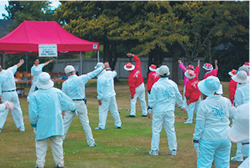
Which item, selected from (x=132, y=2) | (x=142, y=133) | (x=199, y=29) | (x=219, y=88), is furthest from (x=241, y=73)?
(x=132, y=2)

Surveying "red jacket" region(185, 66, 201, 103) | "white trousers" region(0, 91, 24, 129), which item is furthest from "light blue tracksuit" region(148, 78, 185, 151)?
"white trousers" region(0, 91, 24, 129)

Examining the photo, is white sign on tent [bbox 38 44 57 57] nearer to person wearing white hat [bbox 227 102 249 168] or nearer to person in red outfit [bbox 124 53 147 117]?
person in red outfit [bbox 124 53 147 117]

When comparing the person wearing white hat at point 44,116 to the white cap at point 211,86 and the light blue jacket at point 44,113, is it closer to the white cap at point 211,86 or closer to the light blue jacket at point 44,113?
the light blue jacket at point 44,113

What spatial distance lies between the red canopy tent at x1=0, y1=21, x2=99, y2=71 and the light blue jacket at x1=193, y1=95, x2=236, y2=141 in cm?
1573

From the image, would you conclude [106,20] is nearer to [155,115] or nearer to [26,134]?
[26,134]

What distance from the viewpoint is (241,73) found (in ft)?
23.1

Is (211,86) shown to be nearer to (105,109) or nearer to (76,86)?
(76,86)

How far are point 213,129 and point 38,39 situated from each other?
Answer: 17201 millimetres

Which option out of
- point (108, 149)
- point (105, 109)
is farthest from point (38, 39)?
point (108, 149)

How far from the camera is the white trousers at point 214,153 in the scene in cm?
502

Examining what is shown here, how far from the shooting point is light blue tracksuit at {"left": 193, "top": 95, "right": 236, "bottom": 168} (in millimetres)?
5023

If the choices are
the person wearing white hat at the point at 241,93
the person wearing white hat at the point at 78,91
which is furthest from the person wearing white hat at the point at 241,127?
the person wearing white hat at the point at 78,91

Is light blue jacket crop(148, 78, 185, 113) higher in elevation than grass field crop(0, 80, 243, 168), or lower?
higher

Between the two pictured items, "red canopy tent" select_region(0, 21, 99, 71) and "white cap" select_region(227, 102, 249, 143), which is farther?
"red canopy tent" select_region(0, 21, 99, 71)
